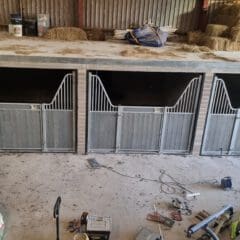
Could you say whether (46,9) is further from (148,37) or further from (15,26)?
(148,37)

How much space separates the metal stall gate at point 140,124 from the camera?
14.9 ft

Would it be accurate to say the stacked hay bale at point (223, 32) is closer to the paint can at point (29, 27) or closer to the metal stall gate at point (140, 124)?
the metal stall gate at point (140, 124)

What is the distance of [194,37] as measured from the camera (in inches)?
219

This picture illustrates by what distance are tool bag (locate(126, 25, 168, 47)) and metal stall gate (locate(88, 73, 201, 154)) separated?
3.39 ft

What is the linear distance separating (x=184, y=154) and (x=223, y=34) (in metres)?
2.05

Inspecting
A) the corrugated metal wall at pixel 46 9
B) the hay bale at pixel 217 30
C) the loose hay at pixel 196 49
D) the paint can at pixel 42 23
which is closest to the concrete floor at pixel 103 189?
the loose hay at pixel 196 49

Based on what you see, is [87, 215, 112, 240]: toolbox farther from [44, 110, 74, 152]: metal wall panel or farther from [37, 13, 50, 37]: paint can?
[37, 13, 50, 37]: paint can

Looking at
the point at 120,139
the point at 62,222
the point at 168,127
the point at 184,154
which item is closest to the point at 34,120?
the point at 120,139

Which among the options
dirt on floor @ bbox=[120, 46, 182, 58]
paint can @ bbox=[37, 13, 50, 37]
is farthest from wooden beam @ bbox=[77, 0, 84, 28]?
dirt on floor @ bbox=[120, 46, 182, 58]

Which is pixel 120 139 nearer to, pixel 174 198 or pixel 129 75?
pixel 174 198

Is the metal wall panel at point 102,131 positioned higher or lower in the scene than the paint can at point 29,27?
lower

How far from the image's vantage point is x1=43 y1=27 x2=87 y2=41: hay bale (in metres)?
5.46

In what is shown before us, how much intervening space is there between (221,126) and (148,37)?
5.83ft

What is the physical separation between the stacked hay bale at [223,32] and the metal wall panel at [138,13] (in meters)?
0.41
